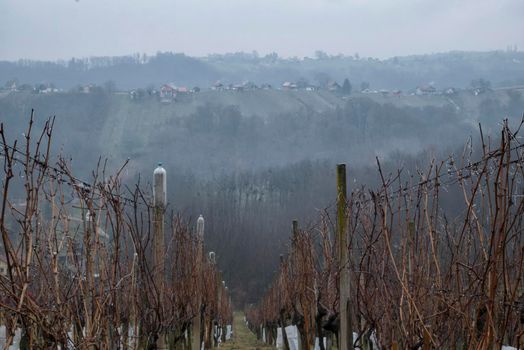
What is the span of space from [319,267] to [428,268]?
723 centimetres

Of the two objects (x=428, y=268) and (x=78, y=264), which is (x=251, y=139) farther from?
(x=78, y=264)

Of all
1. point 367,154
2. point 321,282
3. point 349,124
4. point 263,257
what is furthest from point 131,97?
point 321,282

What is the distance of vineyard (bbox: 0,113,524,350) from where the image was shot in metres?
4.31

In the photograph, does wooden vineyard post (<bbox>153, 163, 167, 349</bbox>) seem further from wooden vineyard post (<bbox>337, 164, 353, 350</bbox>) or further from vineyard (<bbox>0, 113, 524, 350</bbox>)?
wooden vineyard post (<bbox>337, 164, 353, 350</bbox>)

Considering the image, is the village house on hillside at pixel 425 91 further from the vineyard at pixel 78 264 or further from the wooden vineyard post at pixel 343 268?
the wooden vineyard post at pixel 343 268

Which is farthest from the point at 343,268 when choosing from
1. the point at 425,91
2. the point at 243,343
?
the point at 425,91

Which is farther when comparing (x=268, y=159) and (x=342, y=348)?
(x=268, y=159)

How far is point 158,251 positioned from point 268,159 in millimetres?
112317

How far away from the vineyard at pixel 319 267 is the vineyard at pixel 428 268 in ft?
0.07

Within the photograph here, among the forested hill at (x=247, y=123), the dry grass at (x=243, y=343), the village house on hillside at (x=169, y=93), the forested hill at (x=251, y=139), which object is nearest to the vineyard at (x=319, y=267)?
Answer: the dry grass at (x=243, y=343)

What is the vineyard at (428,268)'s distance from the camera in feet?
13.2

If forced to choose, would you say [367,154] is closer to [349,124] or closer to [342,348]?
[349,124]

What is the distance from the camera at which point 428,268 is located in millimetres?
6590

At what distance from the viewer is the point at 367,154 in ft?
343
